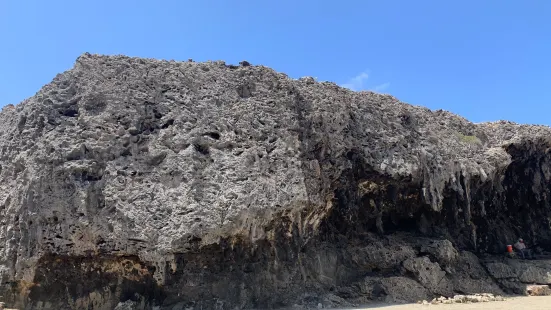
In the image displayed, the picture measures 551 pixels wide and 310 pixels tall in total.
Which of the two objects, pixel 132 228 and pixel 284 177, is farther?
pixel 284 177

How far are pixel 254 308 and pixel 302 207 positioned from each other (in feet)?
10.5

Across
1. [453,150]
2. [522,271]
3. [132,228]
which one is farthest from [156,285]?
[522,271]

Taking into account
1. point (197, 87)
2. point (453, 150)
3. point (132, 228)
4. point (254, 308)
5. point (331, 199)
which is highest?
point (197, 87)

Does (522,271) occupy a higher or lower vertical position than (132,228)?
lower

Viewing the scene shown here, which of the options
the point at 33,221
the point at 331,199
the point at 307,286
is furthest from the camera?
the point at 331,199

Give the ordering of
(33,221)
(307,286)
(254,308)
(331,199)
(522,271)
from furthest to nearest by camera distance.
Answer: (522,271), (331,199), (307,286), (254,308), (33,221)

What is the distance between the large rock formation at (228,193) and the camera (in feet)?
39.3

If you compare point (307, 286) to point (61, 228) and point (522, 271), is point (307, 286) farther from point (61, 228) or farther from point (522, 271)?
point (522, 271)

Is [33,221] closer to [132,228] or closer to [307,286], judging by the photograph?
[132,228]

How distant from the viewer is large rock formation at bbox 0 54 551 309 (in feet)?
39.3

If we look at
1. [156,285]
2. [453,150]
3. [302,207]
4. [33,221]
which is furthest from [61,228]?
[453,150]

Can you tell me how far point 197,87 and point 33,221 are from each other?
20.1 ft

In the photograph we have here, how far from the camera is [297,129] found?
14680 millimetres

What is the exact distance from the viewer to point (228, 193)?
41.6ft
